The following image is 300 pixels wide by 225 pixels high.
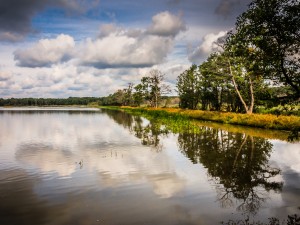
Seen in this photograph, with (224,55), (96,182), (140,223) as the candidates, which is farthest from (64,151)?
(224,55)

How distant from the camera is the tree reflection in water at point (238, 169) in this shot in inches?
407

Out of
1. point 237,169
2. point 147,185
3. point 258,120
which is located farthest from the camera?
point 258,120

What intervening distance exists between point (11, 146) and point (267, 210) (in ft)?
62.3

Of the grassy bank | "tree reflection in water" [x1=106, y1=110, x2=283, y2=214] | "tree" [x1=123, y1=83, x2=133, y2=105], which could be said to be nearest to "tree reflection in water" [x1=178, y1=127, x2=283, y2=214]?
"tree reflection in water" [x1=106, y1=110, x2=283, y2=214]

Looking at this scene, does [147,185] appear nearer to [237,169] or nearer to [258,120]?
[237,169]

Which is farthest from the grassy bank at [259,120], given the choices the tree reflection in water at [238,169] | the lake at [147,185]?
the lake at [147,185]

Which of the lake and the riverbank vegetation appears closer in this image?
the lake

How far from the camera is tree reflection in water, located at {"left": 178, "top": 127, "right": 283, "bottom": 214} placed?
1034cm

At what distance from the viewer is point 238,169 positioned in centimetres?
1462

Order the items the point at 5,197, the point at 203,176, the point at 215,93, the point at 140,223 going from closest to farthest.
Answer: the point at 140,223 < the point at 5,197 < the point at 203,176 < the point at 215,93

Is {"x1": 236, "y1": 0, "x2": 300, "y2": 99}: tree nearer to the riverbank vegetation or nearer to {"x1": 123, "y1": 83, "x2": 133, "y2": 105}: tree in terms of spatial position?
the riverbank vegetation

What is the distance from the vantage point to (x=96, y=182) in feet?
40.1

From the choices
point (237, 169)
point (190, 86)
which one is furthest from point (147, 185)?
point (190, 86)

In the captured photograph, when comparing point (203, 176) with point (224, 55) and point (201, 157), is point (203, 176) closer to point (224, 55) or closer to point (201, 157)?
point (201, 157)
